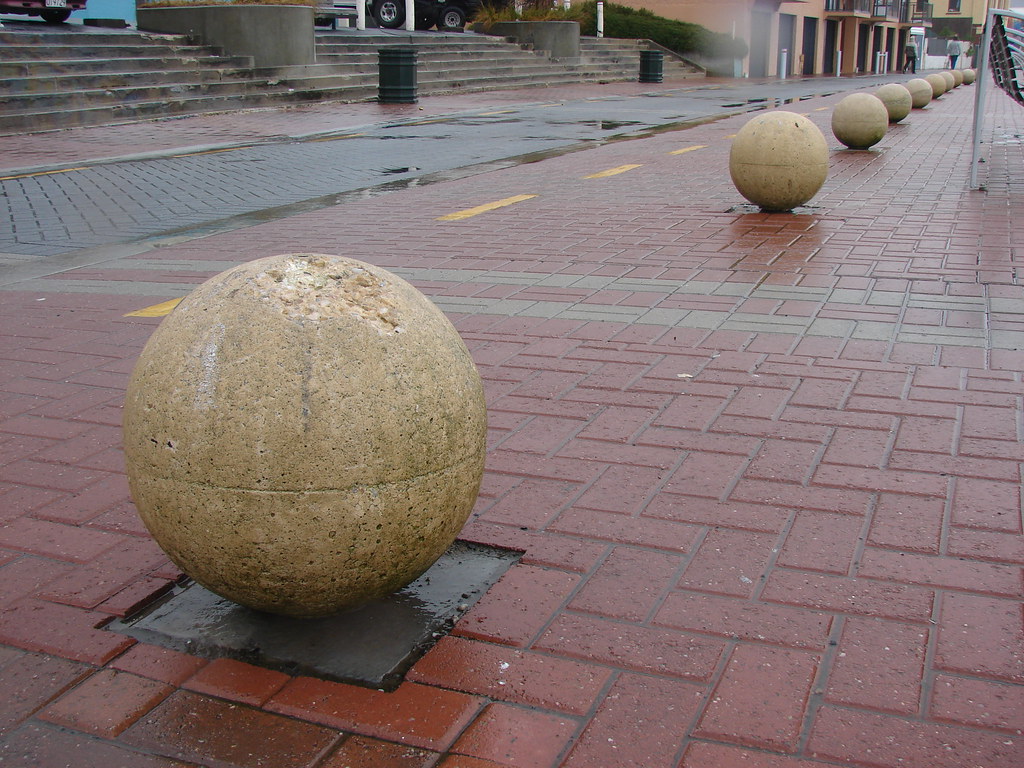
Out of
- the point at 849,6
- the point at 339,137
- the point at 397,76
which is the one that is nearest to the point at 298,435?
the point at 339,137

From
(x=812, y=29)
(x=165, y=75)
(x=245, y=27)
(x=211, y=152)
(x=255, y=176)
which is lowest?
(x=255, y=176)

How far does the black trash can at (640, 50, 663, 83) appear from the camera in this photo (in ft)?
113

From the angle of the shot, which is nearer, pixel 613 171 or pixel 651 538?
pixel 651 538

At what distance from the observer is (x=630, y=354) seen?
549 cm

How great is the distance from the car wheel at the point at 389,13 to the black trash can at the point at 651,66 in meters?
8.15

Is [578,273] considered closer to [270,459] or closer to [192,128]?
[270,459]

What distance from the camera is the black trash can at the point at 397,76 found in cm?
2297

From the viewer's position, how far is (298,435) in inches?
103

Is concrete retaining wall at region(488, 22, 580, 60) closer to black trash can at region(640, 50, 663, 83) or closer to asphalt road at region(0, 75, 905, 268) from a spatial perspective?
black trash can at region(640, 50, 663, 83)

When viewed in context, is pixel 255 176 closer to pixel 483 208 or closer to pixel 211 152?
pixel 211 152

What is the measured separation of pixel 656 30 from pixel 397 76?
23.3 meters

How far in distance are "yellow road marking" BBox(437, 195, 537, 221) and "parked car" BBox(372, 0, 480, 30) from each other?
83.0 ft

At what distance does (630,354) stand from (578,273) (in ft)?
6.50

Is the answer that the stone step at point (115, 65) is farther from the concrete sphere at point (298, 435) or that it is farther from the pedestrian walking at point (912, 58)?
the pedestrian walking at point (912, 58)
